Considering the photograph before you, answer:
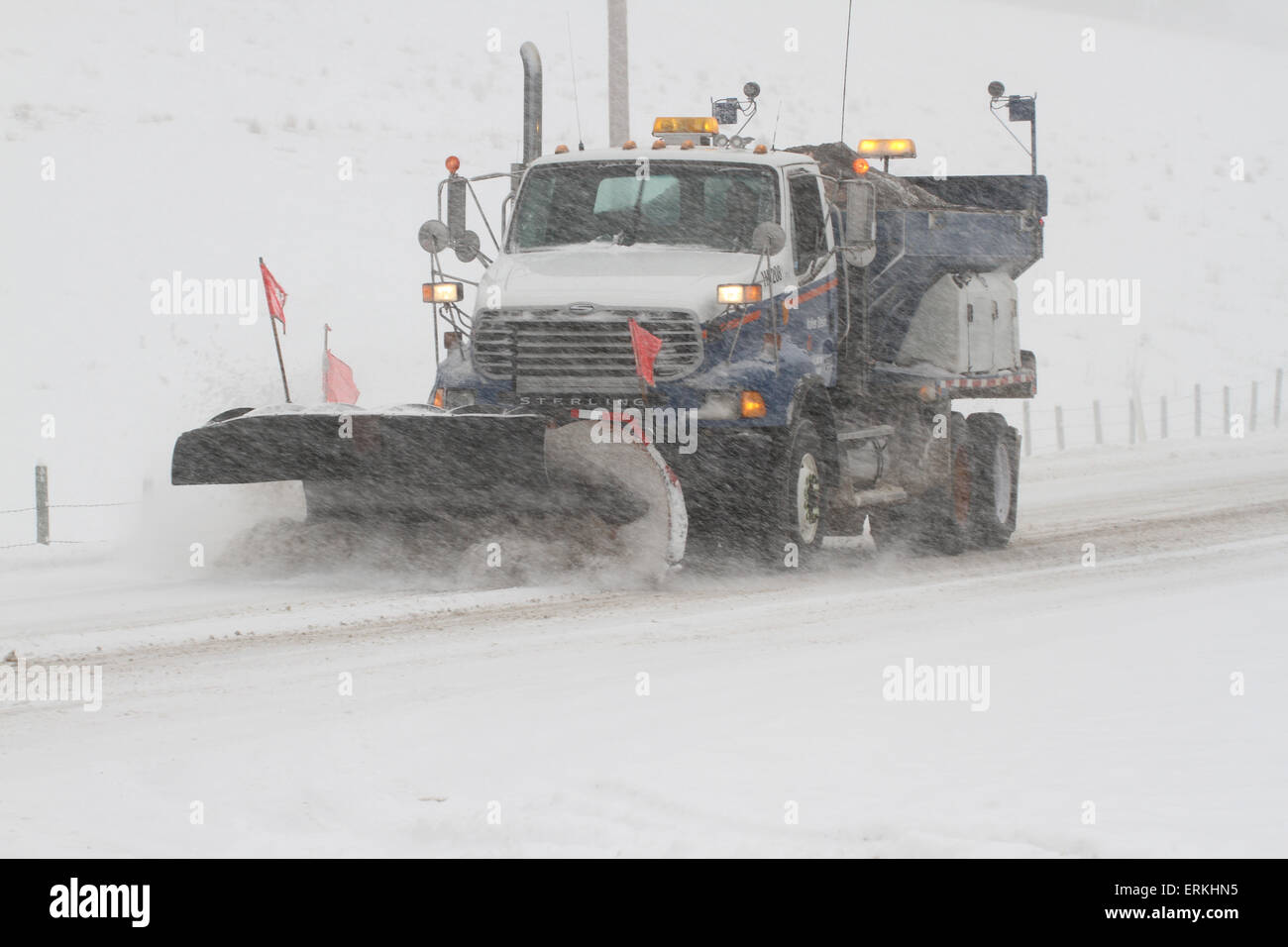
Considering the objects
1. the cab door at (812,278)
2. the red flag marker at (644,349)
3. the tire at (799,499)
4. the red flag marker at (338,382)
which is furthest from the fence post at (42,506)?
the cab door at (812,278)

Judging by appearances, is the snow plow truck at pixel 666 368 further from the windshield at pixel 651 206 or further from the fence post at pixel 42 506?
the fence post at pixel 42 506

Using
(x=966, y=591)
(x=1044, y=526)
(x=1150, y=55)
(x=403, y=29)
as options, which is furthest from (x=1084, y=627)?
(x=1150, y=55)

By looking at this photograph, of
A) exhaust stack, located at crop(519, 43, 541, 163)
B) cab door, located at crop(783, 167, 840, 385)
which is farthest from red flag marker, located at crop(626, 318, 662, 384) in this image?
exhaust stack, located at crop(519, 43, 541, 163)

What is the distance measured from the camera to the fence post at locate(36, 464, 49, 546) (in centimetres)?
1558

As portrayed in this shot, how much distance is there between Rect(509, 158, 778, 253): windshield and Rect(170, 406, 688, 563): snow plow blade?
5.51ft

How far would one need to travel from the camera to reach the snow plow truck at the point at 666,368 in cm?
1086

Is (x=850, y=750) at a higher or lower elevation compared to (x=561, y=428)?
lower

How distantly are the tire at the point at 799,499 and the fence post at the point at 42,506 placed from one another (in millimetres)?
6928

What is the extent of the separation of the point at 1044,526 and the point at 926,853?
11.0 m

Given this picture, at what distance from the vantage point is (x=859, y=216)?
39.1ft

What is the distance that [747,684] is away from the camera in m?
8.04
